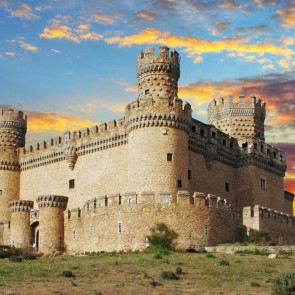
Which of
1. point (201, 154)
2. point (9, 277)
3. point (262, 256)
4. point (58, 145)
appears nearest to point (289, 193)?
point (201, 154)

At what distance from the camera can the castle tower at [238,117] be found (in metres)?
63.6

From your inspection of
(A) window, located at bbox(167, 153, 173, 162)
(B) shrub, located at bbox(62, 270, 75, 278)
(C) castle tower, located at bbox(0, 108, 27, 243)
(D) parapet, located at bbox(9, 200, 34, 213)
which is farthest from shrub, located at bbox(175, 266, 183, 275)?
(C) castle tower, located at bbox(0, 108, 27, 243)

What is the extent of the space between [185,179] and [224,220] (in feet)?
13.2

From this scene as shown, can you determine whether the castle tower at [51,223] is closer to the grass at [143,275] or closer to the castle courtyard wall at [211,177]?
the castle courtyard wall at [211,177]

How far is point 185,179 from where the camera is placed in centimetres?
4950

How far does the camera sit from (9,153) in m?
63.4

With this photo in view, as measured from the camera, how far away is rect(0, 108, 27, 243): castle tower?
206 feet

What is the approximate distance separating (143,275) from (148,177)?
50.7 ft

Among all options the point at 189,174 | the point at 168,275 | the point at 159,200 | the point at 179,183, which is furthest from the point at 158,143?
the point at 168,275

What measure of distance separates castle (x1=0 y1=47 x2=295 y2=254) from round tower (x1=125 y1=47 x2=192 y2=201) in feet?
0.22

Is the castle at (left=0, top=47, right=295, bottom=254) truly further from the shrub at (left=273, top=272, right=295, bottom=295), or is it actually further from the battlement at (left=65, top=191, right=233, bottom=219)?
the shrub at (left=273, top=272, right=295, bottom=295)

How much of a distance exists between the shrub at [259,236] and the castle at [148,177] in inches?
36.5

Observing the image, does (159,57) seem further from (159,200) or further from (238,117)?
(159,200)

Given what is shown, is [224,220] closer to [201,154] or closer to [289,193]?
[201,154]
